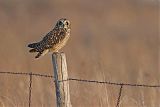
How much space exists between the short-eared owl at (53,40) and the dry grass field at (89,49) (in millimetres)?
773

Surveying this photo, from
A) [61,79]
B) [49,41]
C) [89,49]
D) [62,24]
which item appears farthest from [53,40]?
[89,49]

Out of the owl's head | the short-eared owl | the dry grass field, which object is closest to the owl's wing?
the short-eared owl

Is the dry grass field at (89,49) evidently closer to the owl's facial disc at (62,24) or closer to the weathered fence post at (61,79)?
the owl's facial disc at (62,24)

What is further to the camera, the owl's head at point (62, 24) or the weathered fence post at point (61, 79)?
the owl's head at point (62, 24)

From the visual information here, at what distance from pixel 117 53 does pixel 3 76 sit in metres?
9.63

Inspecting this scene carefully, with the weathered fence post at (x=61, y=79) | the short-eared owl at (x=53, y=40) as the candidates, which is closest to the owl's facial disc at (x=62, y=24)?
the short-eared owl at (x=53, y=40)

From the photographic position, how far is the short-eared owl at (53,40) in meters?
10.3

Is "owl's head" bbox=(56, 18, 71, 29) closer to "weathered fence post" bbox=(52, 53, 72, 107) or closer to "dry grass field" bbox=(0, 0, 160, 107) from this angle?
"dry grass field" bbox=(0, 0, 160, 107)

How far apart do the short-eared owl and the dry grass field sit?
77cm

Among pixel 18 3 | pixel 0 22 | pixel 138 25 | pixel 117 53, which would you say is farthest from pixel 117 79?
pixel 18 3

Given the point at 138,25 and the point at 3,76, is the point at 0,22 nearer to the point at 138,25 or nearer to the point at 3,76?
the point at 138,25

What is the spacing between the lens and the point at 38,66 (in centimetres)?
1641

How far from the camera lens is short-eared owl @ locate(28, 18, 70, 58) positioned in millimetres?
10266

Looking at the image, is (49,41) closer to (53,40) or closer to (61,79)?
(53,40)
